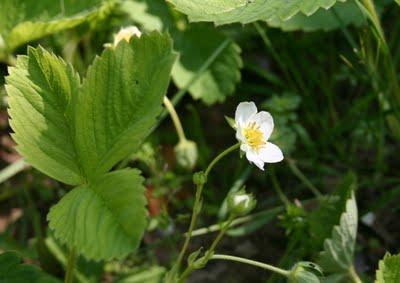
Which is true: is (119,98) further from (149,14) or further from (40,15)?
(149,14)

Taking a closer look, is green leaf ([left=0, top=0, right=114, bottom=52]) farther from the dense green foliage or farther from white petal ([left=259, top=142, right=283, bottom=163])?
white petal ([left=259, top=142, right=283, bottom=163])

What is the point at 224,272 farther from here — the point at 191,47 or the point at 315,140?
the point at 191,47

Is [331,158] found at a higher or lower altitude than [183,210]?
higher

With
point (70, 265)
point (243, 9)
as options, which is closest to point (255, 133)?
point (243, 9)

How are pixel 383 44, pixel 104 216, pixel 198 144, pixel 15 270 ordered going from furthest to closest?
1. pixel 198 144
2. pixel 383 44
3. pixel 15 270
4. pixel 104 216

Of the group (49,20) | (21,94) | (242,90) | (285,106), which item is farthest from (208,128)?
(21,94)

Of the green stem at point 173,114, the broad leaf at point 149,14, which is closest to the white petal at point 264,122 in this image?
the green stem at point 173,114
